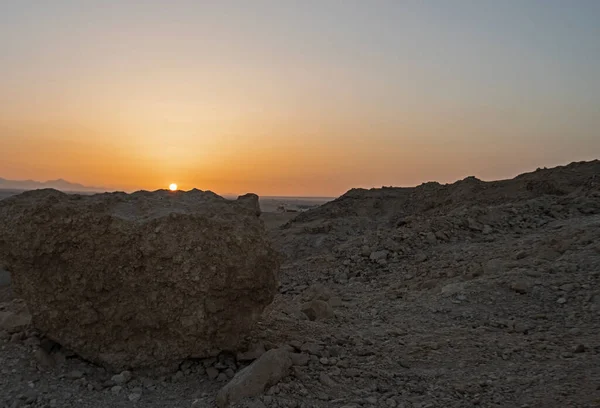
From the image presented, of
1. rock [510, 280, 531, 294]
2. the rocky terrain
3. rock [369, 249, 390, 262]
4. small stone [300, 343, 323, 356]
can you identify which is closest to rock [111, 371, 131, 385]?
the rocky terrain

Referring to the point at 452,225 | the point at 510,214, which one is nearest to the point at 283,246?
the point at 452,225

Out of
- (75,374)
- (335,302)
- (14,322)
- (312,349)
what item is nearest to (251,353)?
(312,349)

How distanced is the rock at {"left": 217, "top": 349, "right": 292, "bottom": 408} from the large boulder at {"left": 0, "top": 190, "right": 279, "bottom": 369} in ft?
1.95

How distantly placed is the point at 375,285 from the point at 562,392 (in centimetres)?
514

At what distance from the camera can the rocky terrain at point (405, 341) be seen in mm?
4062

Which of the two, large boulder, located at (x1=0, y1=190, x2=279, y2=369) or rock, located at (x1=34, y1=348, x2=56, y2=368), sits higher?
large boulder, located at (x1=0, y1=190, x2=279, y2=369)

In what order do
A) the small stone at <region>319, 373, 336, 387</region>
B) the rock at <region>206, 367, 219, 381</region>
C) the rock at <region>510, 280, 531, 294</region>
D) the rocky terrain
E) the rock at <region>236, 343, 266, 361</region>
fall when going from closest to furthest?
the rocky terrain, the small stone at <region>319, 373, 336, 387</region>, the rock at <region>206, 367, 219, 381</region>, the rock at <region>236, 343, 266, 361</region>, the rock at <region>510, 280, 531, 294</region>

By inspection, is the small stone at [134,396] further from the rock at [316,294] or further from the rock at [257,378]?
the rock at [316,294]

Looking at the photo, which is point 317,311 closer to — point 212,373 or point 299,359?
point 299,359

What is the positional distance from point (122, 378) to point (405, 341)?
2.82 meters

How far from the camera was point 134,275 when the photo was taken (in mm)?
4488

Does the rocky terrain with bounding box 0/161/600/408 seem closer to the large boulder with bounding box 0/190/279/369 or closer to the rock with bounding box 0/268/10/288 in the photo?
the large boulder with bounding box 0/190/279/369

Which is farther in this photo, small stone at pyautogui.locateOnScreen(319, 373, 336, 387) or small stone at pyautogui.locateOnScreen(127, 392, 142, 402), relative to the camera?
small stone at pyautogui.locateOnScreen(319, 373, 336, 387)

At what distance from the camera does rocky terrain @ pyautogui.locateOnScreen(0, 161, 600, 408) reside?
4.06 metres
